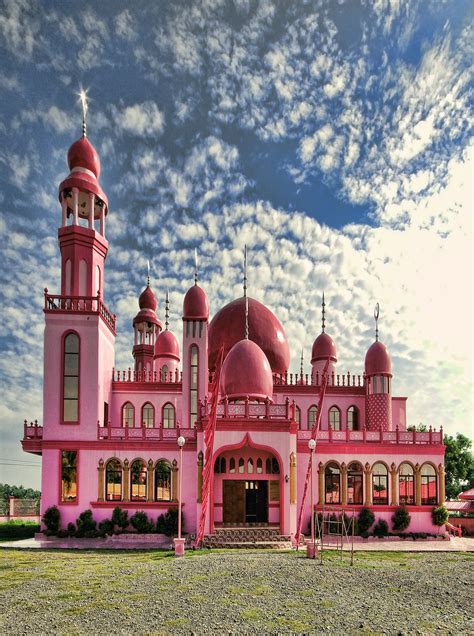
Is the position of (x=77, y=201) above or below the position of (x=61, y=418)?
above

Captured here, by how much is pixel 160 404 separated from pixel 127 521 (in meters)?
10.8

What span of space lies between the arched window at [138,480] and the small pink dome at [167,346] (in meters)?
14.3

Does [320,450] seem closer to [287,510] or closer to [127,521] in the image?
[287,510]

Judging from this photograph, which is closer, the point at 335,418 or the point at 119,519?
the point at 119,519

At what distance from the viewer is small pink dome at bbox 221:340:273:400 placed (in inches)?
1167

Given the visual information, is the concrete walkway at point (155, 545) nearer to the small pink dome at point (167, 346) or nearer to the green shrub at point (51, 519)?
the green shrub at point (51, 519)

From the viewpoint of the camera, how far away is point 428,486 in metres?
30.0

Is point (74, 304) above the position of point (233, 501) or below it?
above

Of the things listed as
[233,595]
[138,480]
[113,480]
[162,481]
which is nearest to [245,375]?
[162,481]

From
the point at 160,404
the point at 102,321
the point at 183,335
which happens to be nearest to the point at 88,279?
the point at 102,321

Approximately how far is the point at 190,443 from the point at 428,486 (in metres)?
12.3

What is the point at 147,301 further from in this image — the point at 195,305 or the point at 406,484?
the point at 406,484

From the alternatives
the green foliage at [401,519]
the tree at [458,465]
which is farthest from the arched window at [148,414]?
the tree at [458,465]

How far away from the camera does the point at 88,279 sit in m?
31.3
